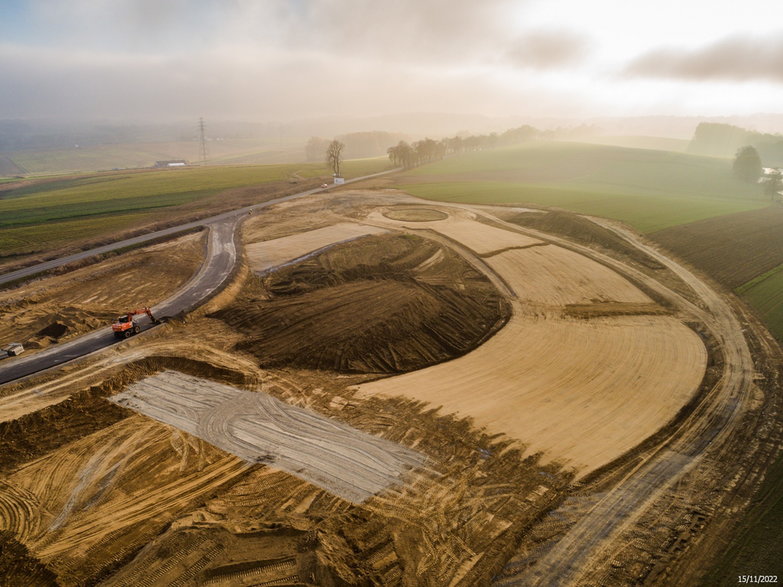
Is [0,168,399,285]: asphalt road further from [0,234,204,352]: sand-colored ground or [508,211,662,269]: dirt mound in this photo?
[508,211,662,269]: dirt mound

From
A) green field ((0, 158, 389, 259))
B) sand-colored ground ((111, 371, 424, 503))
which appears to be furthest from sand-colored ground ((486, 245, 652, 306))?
green field ((0, 158, 389, 259))

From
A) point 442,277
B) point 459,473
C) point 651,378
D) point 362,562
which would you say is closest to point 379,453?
point 459,473

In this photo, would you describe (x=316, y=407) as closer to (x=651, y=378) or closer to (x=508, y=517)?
(x=508, y=517)

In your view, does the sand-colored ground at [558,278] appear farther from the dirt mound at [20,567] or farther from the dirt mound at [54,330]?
the dirt mound at [54,330]

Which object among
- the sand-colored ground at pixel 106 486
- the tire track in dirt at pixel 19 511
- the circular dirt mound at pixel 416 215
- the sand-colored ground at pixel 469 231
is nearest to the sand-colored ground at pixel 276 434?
the sand-colored ground at pixel 106 486

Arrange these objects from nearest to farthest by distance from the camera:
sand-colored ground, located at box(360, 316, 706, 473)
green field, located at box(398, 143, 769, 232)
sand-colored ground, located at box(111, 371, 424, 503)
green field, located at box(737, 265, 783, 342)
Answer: sand-colored ground, located at box(111, 371, 424, 503)
sand-colored ground, located at box(360, 316, 706, 473)
green field, located at box(737, 265, 783, 342)
green field, located at box(398, 143, 769, 232)

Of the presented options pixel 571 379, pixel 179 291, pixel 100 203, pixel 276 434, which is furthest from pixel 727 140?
pixel 276 434
